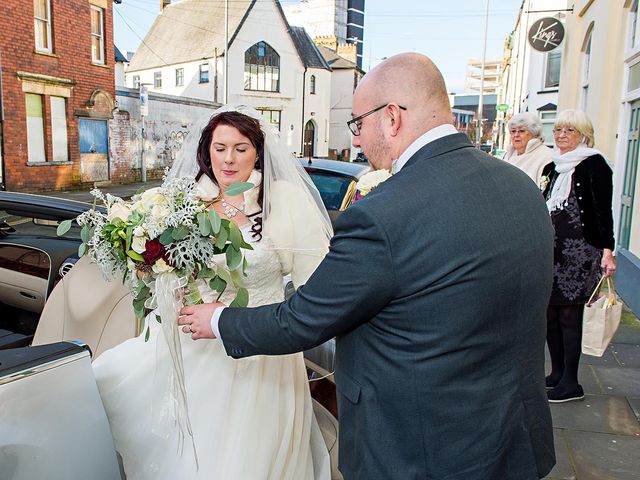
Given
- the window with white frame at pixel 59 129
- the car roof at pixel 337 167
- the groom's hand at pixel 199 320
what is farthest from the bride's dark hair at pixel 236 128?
the window with white frame at pixel 59 129

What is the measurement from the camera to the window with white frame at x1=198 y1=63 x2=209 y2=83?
127 feet

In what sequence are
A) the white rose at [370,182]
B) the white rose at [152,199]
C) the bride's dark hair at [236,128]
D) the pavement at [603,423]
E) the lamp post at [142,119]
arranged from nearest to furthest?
the white rose at [152,199]
the bride's dark hair at [236,128]
the pavement at [603,423]
the white rose at [370,182]
the lamp post at [142,119]

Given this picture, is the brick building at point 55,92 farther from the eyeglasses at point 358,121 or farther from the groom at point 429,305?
the groom at point 429,305

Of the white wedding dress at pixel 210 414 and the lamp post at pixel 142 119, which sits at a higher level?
the lamp post at pixel 142 119

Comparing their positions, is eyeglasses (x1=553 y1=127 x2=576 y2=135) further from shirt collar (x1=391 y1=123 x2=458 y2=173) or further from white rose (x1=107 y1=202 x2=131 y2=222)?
white rose (x1=107 y1=202 x2=131 y2=222)

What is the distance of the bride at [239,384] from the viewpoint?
2258 mm

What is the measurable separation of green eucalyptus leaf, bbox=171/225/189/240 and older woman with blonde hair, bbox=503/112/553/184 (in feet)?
12.6

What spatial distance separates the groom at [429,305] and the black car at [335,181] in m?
4.97

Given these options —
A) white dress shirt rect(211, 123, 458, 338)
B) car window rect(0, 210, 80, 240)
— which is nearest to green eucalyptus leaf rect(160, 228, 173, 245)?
white dress shirt rect(211, 123, 458, 338)

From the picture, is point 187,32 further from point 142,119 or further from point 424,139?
point 424,139

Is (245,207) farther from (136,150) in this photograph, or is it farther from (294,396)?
(136,150)

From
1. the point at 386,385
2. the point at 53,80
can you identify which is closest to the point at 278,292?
the point at 386,385

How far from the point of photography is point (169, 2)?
4616cm

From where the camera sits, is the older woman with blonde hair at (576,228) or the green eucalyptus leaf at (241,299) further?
the older woman with blonde hair at (576,228)
